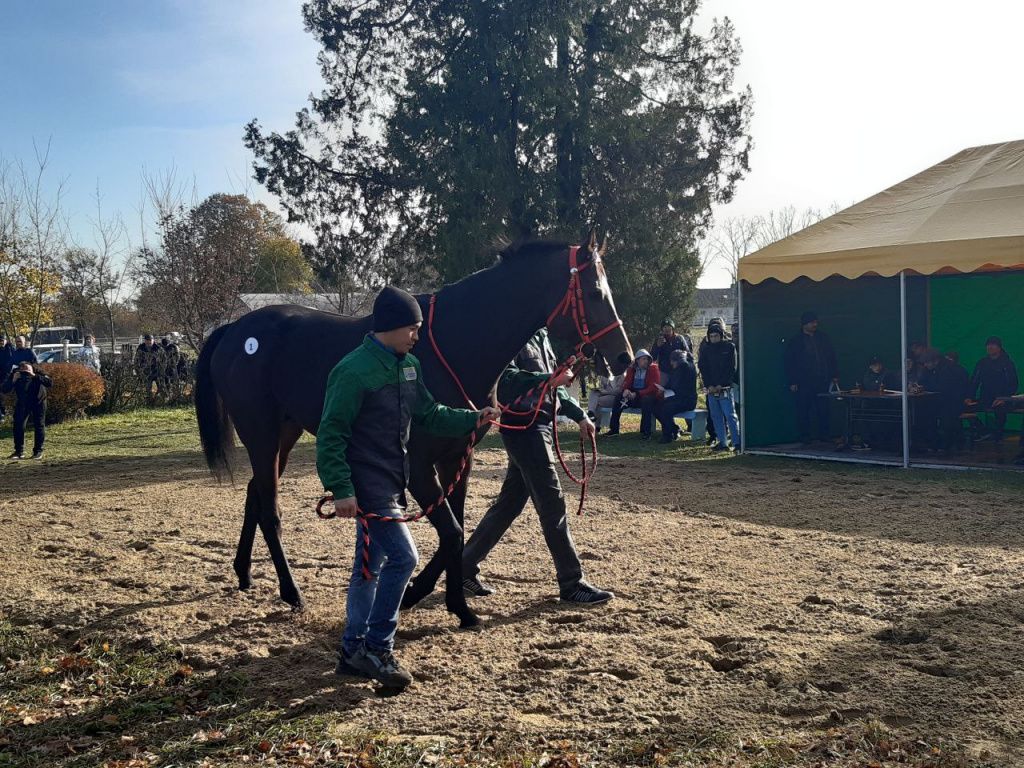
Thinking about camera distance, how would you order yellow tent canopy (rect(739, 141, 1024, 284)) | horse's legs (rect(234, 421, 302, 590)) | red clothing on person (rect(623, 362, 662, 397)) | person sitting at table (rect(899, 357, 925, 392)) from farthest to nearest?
red clothing on person (rect(623, 362, 662, 397)) → person sitting at table (rect(899, 357, 925, 392)) → yellow tent canopy (rect(739, 141, 1024, 284)) → horse's legs (rect(234, 421, 302, 590))

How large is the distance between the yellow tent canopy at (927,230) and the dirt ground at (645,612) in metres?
2.36

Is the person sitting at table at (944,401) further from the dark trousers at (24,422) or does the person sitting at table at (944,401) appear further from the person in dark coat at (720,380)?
the dark trousers at (24,422)

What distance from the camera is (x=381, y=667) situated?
3680mm

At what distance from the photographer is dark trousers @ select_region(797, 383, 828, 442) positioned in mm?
11828

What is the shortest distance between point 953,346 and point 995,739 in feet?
35.2

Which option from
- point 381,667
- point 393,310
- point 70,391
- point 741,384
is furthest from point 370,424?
point 70,391

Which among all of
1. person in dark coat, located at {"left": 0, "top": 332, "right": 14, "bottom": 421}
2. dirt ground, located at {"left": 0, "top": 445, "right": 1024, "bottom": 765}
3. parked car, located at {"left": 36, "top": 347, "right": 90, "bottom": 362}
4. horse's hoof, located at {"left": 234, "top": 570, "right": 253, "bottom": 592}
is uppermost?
parked car, located at {"left": 36, "top": 347, "right": 90, "bottom": 362}

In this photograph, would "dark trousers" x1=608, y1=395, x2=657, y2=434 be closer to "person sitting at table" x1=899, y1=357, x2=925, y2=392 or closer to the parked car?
"person sitting at table" x1=899, y1=357, x2=925, y2=392

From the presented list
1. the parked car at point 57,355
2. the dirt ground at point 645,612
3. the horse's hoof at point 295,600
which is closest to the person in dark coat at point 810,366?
the dirt ground at point 645,612

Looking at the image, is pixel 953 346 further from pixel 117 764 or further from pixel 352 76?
pixel 117 764

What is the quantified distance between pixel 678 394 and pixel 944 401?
3366mm

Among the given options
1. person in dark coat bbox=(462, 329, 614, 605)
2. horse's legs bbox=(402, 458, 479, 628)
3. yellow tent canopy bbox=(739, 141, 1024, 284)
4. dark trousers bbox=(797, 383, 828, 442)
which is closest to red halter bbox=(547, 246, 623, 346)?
person in dark coat bbox=(462, 329, 614, 605)

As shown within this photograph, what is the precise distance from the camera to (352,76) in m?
14.9

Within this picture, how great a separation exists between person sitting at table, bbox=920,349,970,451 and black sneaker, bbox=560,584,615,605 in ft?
24.2
